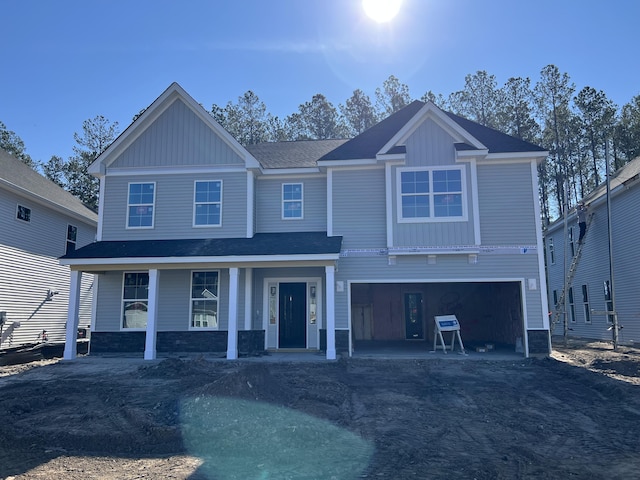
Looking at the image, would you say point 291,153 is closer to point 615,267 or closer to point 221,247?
point 221,247

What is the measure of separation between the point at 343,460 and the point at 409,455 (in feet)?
2.65

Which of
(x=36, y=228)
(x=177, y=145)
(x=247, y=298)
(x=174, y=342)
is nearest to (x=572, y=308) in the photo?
(x=247, y=298)

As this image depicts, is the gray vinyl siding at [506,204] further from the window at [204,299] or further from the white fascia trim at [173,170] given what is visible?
the window at [204,299]

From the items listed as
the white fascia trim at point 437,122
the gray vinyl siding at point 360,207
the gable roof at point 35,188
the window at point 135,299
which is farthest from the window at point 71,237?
the white fascia trim at point 437,122

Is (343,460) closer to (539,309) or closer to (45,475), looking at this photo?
(45,475)

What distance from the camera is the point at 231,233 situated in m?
14.4

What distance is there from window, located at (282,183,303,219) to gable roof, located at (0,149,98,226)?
29.0 feet

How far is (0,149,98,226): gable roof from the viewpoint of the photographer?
15.4 m

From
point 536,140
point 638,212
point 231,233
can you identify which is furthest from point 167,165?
point 536,140

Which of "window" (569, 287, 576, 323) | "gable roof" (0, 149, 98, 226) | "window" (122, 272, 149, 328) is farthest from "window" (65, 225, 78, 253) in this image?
"window" (569, 287, 576, 323)

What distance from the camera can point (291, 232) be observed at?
14859 millimetres

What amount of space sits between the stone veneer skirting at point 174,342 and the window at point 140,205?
344cm

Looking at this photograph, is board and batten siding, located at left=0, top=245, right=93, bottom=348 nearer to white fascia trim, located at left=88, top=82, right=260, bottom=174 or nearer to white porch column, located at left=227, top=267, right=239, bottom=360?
white fascia trim, located at left=88, top=82, right=260, bottom=174

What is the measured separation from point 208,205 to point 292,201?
267cm
